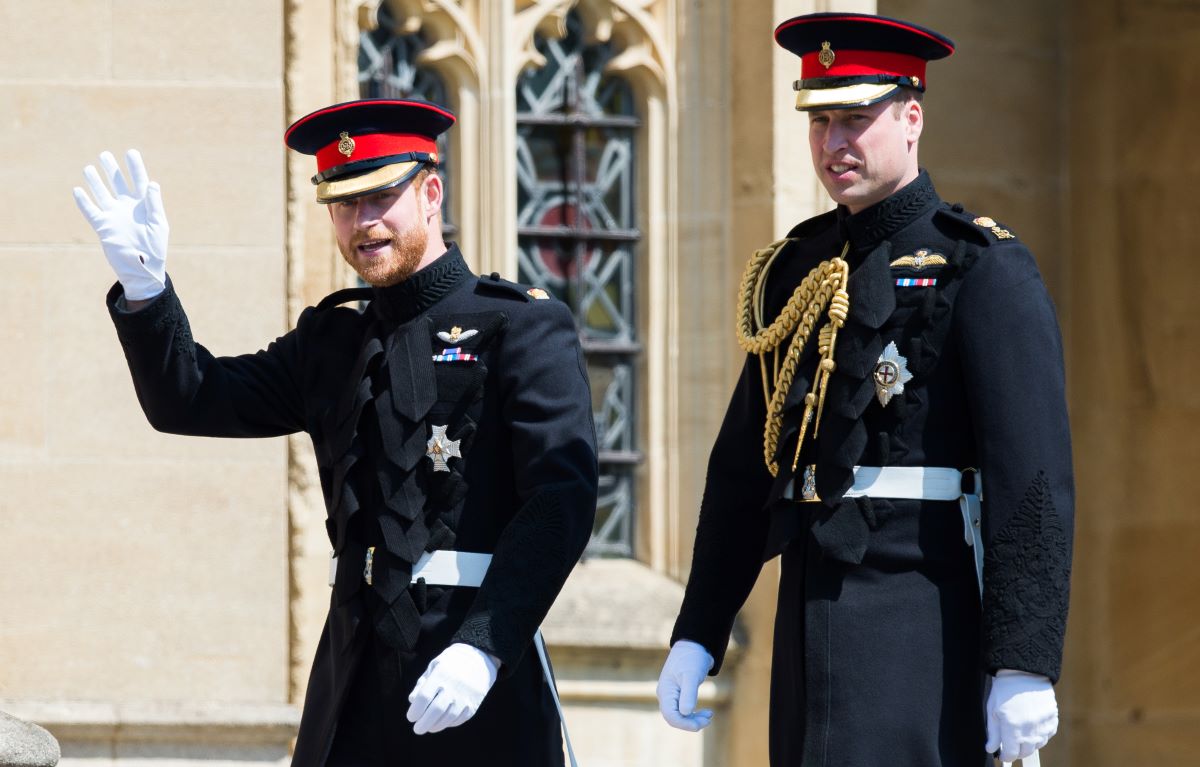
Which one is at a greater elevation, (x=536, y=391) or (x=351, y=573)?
(x=536, y=391)

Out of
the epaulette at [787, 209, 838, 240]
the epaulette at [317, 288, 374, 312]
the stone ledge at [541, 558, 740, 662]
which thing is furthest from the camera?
the stone ledge at [541, 558, 740, 662]

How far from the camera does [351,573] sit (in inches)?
163

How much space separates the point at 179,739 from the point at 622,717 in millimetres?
1413

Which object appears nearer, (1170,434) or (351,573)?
(351,573)

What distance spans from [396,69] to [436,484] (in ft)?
9.78

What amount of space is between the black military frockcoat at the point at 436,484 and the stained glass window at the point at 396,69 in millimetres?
2595

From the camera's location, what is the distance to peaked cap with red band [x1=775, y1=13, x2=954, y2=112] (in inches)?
154

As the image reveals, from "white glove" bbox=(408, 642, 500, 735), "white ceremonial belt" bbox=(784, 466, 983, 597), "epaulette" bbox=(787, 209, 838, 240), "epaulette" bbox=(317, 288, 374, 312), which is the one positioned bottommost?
"white glove" bbox=(408, 642, 500, 735)

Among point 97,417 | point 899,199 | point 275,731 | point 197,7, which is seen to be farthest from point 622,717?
point 899,199

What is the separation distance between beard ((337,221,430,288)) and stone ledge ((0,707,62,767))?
1.05 metres

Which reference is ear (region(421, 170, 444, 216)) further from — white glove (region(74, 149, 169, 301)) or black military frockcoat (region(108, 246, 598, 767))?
white glove (region(74, 149, 169, 301))

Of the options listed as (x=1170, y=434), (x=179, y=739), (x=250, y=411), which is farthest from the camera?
(x=1170, y=434)

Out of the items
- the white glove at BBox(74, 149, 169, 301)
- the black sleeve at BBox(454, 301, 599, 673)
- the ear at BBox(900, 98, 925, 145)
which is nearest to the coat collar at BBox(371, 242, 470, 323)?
the black sleeve at BBox(454, 301, 599, 673)

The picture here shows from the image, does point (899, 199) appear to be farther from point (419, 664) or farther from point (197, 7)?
point (197, 7)
